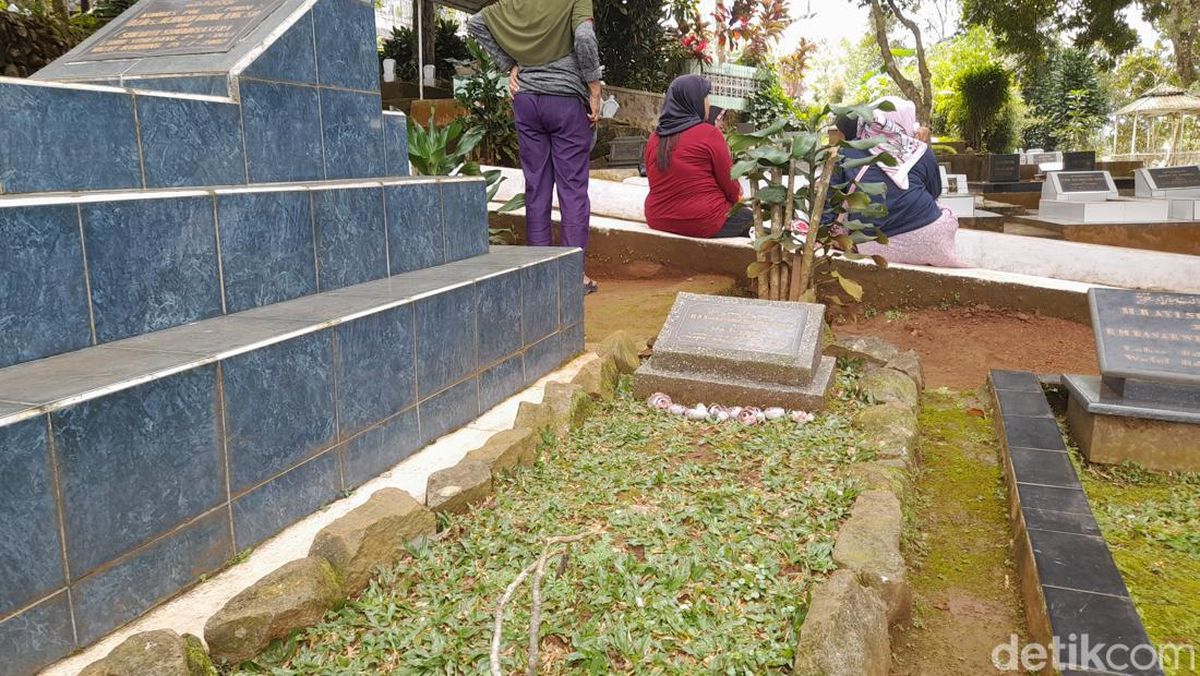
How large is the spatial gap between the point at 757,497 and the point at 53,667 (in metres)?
1.92

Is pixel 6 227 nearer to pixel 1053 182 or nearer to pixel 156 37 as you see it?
pixel 156 37

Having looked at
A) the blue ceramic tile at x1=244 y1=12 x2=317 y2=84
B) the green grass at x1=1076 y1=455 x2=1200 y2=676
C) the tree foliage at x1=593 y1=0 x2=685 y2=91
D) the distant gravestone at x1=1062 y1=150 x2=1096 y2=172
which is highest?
the tree foliage at x1=593 y1=0 x2=685 y2=91

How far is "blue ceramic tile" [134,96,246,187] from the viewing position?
8.98ft

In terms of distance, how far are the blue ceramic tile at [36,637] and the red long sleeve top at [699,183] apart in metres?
5.00

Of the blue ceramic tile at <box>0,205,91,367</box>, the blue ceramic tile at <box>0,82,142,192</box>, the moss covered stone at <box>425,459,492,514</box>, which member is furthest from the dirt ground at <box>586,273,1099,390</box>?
the blue ceramic tile at <box>0,205,91,367</box>

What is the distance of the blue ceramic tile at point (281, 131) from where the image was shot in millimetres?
3119

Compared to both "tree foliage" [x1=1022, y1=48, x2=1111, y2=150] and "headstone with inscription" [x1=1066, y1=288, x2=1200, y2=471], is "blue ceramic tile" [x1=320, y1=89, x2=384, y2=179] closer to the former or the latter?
"headstone with inscription" [x1=1066, y1=288, x2=1200, y2=471]

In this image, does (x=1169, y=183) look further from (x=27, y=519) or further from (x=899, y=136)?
(x=27, y=519)

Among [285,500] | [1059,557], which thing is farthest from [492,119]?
[1059,557]

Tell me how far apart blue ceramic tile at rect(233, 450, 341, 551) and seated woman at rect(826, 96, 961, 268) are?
410 centimetres

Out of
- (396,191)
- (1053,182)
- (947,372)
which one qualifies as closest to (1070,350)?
(947,372)

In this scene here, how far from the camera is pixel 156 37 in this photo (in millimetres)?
3424

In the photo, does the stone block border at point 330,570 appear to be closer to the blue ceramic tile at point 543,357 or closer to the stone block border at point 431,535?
the stone block border at point 431,535

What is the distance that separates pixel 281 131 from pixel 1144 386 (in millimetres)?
3513
